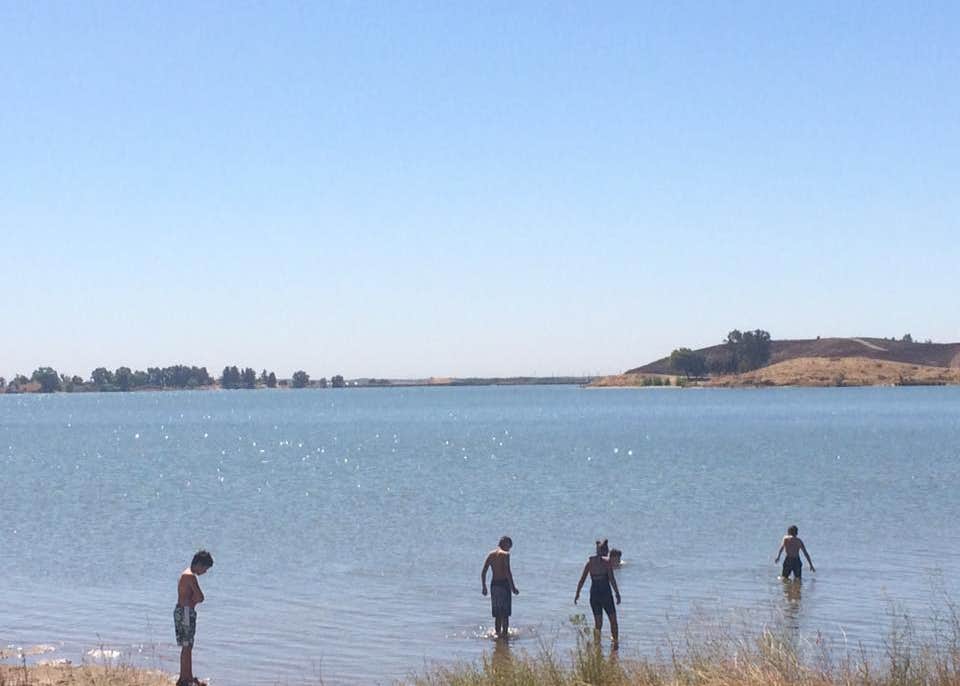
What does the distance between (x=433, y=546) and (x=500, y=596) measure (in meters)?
14.1

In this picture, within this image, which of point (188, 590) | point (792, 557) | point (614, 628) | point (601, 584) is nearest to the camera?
point (188, 590)

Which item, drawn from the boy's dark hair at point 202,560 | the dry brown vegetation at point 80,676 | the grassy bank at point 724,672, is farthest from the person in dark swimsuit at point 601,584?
the dry brown vegetation at point 80,676

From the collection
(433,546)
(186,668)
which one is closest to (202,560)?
(186,668)

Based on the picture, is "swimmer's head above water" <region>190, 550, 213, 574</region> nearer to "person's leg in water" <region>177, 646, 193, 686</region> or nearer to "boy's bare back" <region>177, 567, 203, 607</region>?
"boy's bare back" <region>177, 567, 203, 607</region>

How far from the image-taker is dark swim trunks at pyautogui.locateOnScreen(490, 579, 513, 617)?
68.2 ft

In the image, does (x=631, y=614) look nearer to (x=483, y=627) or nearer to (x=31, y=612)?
(x=483, y=627)

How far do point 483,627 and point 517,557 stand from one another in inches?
382

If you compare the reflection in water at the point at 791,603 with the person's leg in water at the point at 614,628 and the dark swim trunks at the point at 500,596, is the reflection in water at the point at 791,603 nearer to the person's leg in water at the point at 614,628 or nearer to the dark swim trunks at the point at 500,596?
the person's leg in water at the point at 614,628

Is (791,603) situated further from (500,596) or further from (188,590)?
(188,590)

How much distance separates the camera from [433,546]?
3484cm

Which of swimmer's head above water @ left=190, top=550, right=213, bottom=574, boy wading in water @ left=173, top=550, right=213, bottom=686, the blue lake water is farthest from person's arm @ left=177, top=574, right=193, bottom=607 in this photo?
the blue lake water

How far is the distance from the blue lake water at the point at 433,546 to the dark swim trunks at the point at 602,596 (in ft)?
2.84

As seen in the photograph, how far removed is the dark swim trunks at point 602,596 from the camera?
20047 mm

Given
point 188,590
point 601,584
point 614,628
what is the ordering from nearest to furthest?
point 188,590
point 614,628
point 601,584
